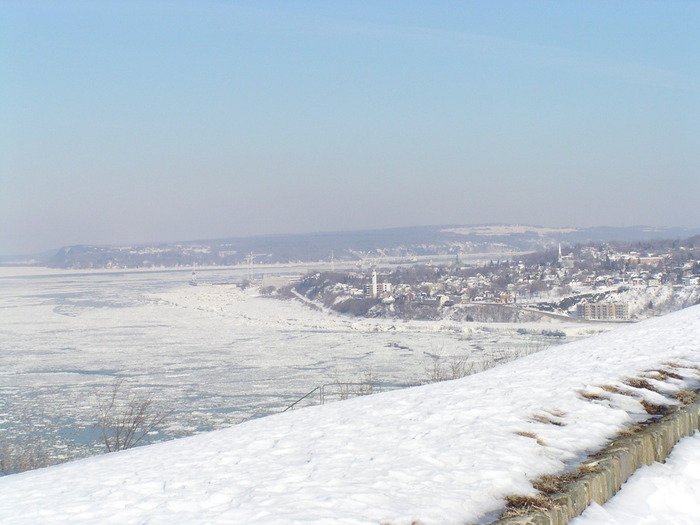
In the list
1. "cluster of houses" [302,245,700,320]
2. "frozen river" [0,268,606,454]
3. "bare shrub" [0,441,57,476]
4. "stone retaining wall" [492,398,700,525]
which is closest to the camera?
"stone retaining wall" [492,398,700,525]

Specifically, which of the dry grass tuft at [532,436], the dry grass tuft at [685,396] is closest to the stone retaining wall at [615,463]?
the dry grass tuft at [532,436]

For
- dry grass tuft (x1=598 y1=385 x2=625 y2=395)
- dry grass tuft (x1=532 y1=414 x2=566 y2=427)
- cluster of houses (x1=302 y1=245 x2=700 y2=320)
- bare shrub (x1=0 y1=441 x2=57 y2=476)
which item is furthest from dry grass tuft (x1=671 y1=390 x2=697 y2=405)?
cluster of houses (x1=302 y1=245 x2=700 y2=320)

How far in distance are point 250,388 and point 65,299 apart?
31.6 metres

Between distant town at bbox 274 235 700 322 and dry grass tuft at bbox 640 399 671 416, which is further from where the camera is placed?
distant town at bbox 274 235 700 322

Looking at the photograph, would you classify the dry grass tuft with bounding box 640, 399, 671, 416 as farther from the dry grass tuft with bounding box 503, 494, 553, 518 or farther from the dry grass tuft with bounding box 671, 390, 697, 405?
the dry grass tuft with bounding box 503, 494, 553, 518

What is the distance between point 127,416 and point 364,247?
363 feet

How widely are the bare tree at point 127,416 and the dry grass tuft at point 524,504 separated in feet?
20.9

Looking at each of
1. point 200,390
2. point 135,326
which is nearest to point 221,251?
point 135,326

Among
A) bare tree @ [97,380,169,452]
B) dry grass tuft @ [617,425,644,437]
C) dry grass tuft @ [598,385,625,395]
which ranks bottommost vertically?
bare tree @ [97,380,169,452]

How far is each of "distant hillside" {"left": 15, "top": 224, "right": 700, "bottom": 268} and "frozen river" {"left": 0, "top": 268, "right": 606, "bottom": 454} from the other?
69.6 meters

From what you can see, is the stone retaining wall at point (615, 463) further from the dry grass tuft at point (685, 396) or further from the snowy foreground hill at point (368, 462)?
the dry grass tuft at point (685, 396)

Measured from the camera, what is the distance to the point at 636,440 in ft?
10.8

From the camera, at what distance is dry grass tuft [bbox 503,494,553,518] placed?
267cm

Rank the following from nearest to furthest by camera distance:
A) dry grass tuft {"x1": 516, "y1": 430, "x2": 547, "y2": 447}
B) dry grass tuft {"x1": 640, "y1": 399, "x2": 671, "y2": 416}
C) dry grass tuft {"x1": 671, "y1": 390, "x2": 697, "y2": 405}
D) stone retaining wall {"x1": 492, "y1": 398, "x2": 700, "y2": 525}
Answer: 1. stone retaining wall {"x1": 492, "y1": 398, "x2": 700, "y2": 525}
2. dry grass tuft {"x1": 516, "y1": 430, "x2": 547, "y2": 447}
3. dry grass tuft {"x1": 640, "y1": 399, "x2": 671, "y2": 416}
4. dry grass tuft {"x1": 671, "y1": 390, "x2": 697, "y2": 405}
